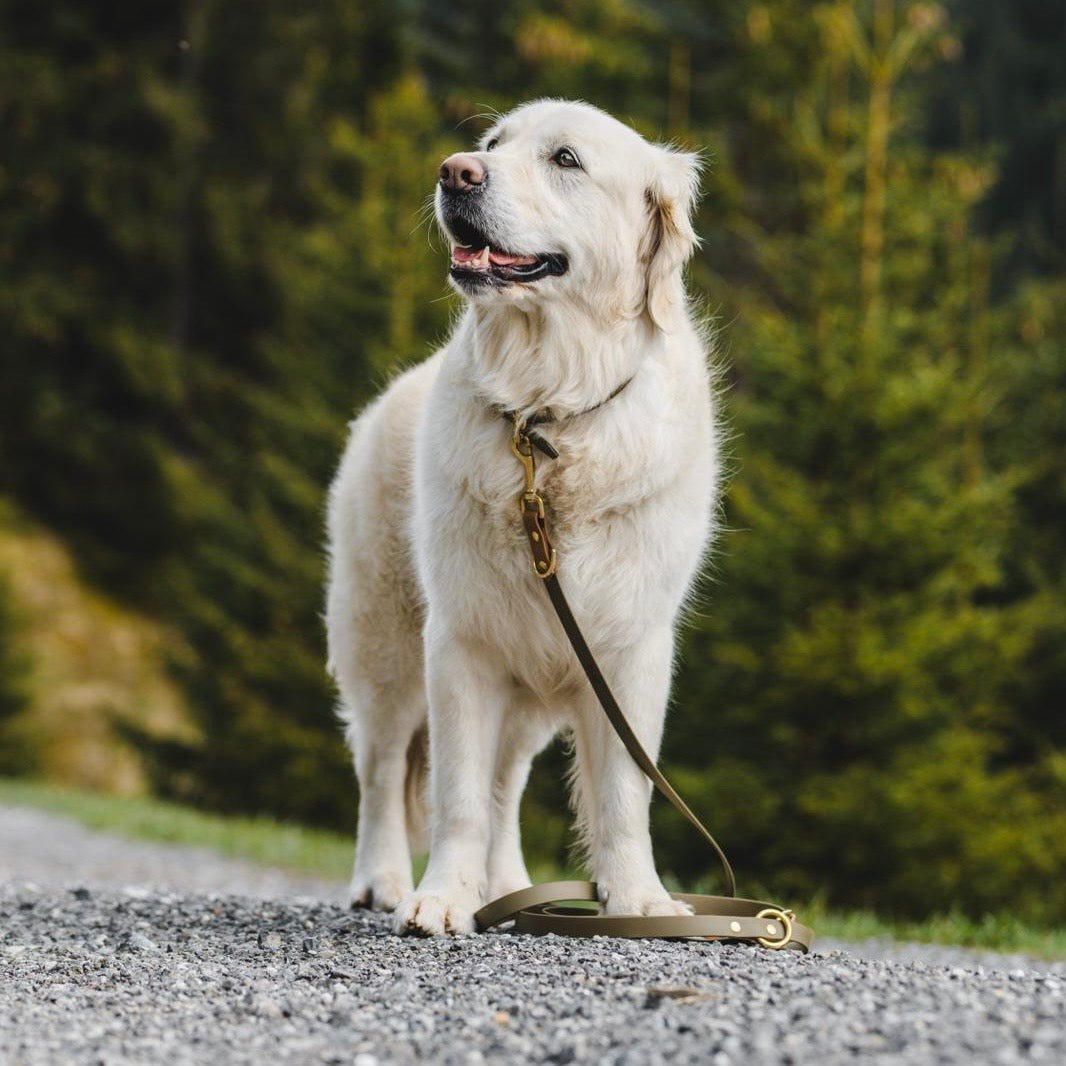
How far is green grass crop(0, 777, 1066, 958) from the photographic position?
266 inches

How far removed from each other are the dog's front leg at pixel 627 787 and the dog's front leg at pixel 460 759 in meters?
0.31

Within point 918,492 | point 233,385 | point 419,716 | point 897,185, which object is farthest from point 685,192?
point 233,385

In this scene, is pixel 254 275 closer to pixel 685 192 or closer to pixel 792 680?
pixel 792 680

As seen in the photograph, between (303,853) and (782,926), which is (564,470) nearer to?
(782,926)

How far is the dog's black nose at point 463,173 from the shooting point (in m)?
3.82

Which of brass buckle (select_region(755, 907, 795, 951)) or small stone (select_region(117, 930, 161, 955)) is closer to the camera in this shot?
brass buckle (select_region(755, 907, 795, 951))

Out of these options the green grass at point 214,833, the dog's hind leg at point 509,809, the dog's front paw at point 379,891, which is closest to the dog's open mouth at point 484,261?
the dog's hind leg at point 509,809

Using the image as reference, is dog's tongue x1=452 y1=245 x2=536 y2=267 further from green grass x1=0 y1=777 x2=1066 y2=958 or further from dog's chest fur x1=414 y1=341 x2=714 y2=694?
green grass x1=0 y1=777 x2=1066 y2=958

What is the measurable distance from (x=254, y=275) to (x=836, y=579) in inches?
763

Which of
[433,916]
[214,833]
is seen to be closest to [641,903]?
[433,916]

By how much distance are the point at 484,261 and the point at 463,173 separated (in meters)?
0.23

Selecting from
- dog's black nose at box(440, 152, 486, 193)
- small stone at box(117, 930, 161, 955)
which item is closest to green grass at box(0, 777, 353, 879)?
small stone at box(117, 930, 161, 955)

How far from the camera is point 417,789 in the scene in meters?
5.20

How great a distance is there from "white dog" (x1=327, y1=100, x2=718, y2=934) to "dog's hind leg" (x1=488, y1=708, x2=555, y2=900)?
0.41 metres
